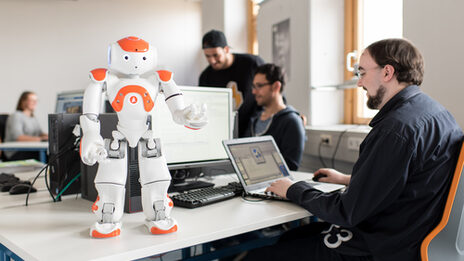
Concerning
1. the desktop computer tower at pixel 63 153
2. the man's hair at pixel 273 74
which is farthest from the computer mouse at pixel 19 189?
the man's hair at pixel 273 74

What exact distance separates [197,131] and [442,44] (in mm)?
1312

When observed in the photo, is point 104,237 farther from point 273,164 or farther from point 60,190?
point 273,164

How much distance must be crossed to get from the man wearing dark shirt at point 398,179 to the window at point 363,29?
1.80 meters

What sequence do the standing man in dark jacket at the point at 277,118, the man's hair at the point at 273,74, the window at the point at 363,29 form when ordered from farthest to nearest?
the window at the point at 363,29
the man's hair at the point at 273,74
the standing man in dark jacket at the point at 277,118

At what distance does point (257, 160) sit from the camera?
1503 mm

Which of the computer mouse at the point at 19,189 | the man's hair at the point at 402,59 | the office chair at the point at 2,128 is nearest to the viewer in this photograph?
the man's hair at the point at 402,59

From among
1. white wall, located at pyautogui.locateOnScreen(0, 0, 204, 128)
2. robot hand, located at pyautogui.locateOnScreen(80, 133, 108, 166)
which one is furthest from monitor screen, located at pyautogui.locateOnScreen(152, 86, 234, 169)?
white wall, located at pyautogui.locateOnScreen(0, 0, 204, 128)

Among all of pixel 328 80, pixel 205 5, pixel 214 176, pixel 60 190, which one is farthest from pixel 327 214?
pixel 205 5

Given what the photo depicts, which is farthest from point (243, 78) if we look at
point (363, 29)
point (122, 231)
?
point (122, 231)

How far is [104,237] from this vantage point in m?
0.95

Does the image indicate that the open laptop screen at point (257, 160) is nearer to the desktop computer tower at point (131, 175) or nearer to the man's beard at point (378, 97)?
the desktop computer tower at point (131, 175)

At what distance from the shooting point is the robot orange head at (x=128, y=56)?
3.31 ft

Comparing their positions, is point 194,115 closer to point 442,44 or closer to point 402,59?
point 402,59

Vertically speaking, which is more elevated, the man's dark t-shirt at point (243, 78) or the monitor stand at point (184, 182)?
the man's dark t-shirt at point (243, 78)
